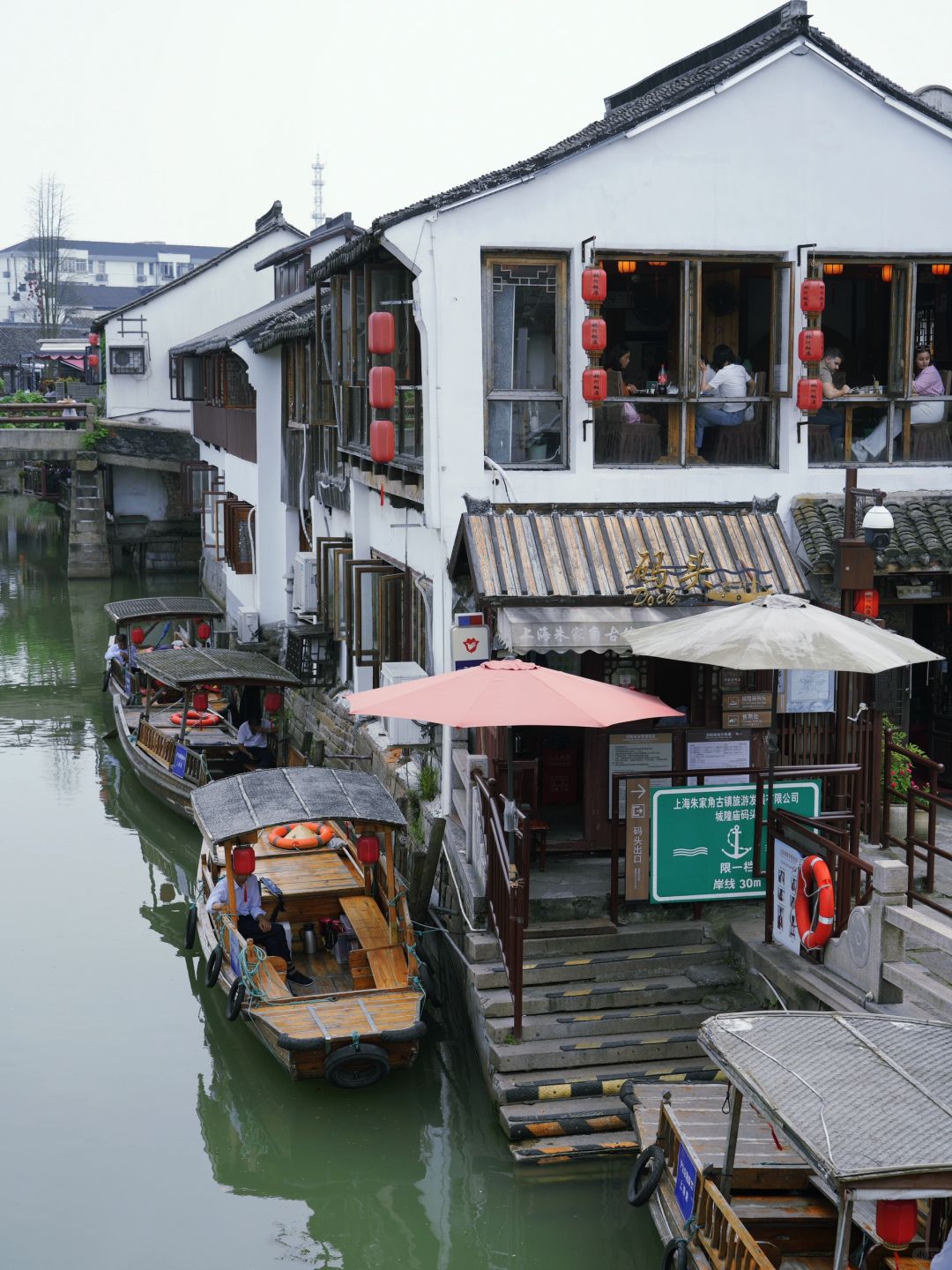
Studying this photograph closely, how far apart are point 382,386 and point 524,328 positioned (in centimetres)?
167

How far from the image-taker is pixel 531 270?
43.1 feet

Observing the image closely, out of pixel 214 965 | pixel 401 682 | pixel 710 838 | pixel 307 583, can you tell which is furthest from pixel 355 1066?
pixel 307 583

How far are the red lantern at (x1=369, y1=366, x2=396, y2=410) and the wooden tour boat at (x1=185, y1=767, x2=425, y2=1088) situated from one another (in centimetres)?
378

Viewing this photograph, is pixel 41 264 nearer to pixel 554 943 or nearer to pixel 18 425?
pixel 18 425

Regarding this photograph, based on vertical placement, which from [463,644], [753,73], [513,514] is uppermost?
[753,73]

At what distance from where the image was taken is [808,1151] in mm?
6527

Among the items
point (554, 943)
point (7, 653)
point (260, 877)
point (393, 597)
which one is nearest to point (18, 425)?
point (7, 653)

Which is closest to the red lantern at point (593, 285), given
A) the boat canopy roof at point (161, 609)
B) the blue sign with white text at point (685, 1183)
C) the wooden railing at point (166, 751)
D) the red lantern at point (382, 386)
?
the red lantern at point (382, 386)

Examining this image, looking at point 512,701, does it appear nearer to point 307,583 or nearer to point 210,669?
point 210,669

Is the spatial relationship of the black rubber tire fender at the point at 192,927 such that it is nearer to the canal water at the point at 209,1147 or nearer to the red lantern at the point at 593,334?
the canal water at the point at 209,1147

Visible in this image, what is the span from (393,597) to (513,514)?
476 cm

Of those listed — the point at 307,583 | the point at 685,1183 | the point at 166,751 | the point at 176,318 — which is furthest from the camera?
the point at 176,318

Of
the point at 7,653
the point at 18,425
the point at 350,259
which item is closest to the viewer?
the point at 350,259

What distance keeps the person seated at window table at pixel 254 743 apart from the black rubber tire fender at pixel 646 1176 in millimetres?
11764
